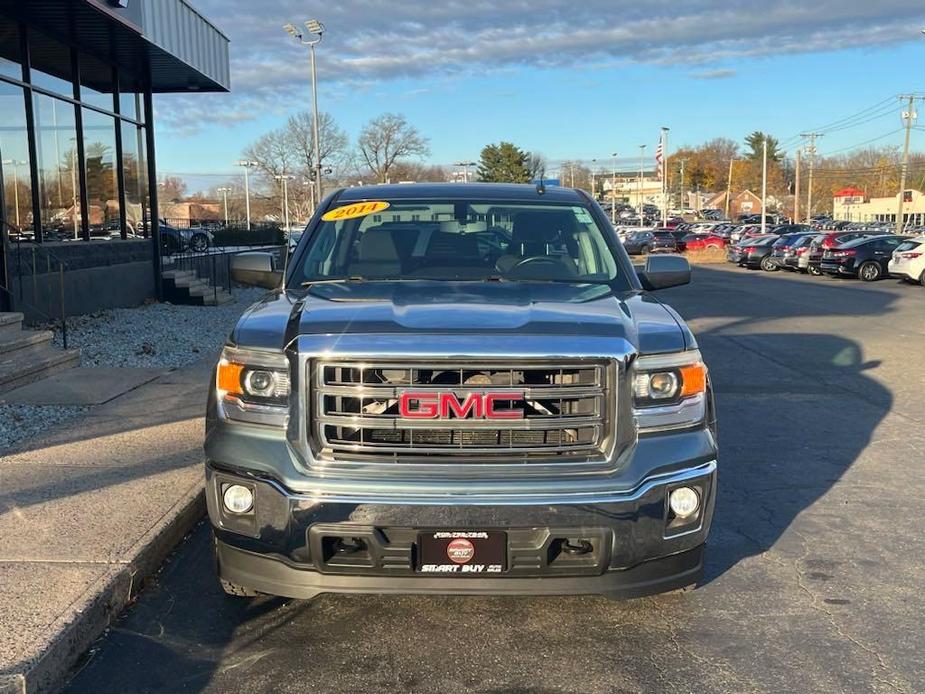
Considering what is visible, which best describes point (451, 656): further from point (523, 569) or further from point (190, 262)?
point (190, 262)

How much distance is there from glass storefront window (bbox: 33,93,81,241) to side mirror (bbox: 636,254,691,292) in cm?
1142

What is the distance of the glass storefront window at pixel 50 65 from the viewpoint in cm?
1357

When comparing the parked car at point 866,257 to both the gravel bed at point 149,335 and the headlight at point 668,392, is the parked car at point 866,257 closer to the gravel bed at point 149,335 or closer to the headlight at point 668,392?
the gravel bed at point 149,335

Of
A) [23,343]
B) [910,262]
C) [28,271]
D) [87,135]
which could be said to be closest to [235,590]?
[23,343]

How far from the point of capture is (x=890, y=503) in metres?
5.47

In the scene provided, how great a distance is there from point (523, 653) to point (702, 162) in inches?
6345

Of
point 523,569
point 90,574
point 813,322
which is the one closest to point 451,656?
point 523,569

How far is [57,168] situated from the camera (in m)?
14.4

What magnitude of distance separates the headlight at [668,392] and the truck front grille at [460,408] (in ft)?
0.49

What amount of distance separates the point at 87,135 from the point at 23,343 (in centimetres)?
828

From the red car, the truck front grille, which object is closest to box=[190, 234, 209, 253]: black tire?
the truck front grille

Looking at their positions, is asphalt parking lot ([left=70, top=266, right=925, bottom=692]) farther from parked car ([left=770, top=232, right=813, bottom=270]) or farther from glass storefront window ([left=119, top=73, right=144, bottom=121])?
parked car ([left=770, top=232, right=813, bottom=270])

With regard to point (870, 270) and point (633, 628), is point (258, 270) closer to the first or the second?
point (633, 628)

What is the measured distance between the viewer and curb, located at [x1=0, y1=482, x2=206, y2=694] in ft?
10.2
